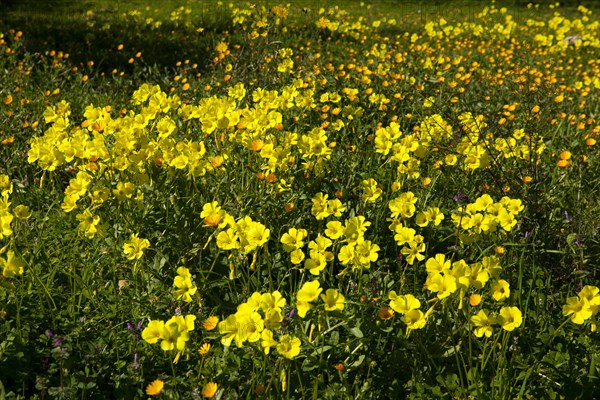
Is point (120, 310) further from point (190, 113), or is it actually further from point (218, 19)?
point (218, 19)

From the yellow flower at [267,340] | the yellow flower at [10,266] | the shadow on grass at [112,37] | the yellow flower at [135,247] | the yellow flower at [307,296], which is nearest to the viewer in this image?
the yellow flower at [267,340]

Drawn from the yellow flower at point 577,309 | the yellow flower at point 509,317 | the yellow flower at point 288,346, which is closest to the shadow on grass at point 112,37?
the yellow flower at point 288,346

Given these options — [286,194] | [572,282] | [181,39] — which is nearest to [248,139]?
[286,194]

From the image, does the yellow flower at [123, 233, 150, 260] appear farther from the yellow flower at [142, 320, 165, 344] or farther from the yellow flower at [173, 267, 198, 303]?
the yellow flower at [142, 320, 165, 344]

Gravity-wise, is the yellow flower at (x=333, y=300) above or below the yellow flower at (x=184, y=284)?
above

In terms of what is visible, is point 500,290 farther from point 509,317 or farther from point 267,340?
point 267,340

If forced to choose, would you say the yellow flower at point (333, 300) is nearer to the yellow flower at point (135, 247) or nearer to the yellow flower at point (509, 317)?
the yellow flower at point (509, 317)

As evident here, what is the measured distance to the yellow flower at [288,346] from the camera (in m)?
1.82

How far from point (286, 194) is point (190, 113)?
818 mm

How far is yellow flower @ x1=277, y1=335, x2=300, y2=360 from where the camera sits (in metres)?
1.82

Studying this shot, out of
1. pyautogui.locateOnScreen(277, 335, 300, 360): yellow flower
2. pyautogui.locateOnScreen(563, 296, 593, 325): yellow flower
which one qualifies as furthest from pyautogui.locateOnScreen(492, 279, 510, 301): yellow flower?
pyautogui.locateOnScreen(277, 335, 300, 360): yellow flower

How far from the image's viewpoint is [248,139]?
3057mm

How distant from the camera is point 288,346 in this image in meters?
1.85

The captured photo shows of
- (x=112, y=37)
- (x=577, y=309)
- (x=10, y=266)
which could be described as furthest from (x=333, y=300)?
(x=112, y=37)
